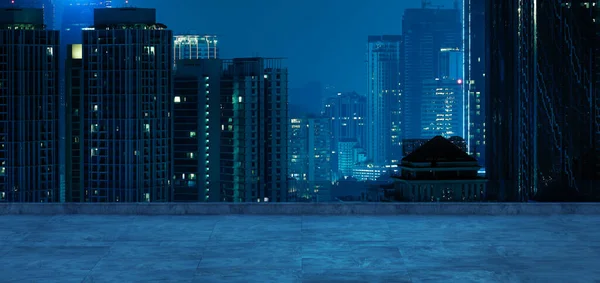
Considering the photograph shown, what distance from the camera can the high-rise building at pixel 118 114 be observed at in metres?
85.5

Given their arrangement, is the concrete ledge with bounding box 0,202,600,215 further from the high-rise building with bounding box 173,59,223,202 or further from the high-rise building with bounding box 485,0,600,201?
the high-rise building with bounding box 173,59,223,202

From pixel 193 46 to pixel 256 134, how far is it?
51.1 metres

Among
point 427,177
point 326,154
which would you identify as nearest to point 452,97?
point 326,154

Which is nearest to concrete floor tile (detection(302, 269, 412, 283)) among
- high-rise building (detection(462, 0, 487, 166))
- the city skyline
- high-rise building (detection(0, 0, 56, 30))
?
the city skyline

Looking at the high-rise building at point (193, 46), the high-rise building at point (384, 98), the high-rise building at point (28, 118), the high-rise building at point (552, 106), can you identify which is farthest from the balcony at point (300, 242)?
the high-rise building at point (384, 98)

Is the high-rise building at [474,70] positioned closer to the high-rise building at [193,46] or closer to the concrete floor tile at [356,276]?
the high-rise building at [193,46]

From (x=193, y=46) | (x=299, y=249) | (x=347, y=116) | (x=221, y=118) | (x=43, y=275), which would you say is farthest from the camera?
(x=347, y=116)

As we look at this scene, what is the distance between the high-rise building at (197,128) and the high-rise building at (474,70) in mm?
35293

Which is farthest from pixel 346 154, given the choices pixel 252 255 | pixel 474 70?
pixel 252 255

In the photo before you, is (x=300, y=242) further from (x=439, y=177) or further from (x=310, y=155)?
(x=310, y=155)

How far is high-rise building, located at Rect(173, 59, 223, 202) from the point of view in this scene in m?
100

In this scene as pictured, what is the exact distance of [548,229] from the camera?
6.76 m

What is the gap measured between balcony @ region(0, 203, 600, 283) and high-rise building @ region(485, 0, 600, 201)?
39288 millimetres

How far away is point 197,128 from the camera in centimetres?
10150
